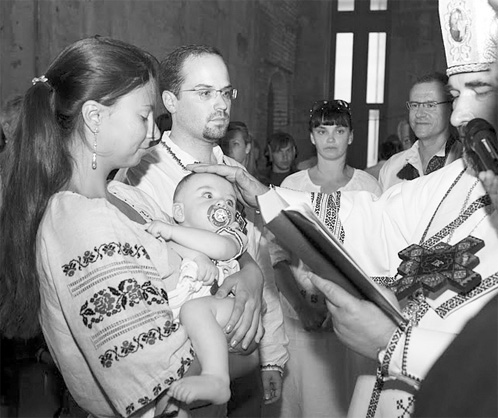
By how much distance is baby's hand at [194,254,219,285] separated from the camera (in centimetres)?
246

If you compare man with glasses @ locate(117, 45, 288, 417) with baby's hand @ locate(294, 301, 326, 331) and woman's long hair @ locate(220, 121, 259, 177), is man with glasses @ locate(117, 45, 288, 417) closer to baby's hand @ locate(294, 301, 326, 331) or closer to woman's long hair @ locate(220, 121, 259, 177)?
baby's hand @ locate(294, 301, 326, 331)

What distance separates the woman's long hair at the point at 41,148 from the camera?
2355mm

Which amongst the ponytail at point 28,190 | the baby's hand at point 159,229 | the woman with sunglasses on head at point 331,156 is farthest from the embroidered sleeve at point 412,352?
the woman with sunglasses on head at point 331,156

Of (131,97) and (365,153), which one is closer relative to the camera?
(131,97)

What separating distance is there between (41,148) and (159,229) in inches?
16.9

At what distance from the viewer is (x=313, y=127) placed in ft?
16.4

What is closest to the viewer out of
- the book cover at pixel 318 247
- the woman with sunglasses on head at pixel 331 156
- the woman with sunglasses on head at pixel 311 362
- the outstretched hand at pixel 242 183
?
the book cover at pixel 318 247

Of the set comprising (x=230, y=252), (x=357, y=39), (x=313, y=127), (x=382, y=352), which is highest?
(x=357, y=39)

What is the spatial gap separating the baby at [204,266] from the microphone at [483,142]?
869mm

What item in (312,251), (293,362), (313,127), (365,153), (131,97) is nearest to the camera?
(312,251)

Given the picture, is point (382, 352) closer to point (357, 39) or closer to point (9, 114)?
point (9, 114)

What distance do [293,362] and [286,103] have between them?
1194 centimetres

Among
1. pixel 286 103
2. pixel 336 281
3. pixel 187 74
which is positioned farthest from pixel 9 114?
pixel 286 103

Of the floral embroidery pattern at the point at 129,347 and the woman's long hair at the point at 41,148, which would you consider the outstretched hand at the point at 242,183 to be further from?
A: the floral embroidery pattern at the point at 129,347
